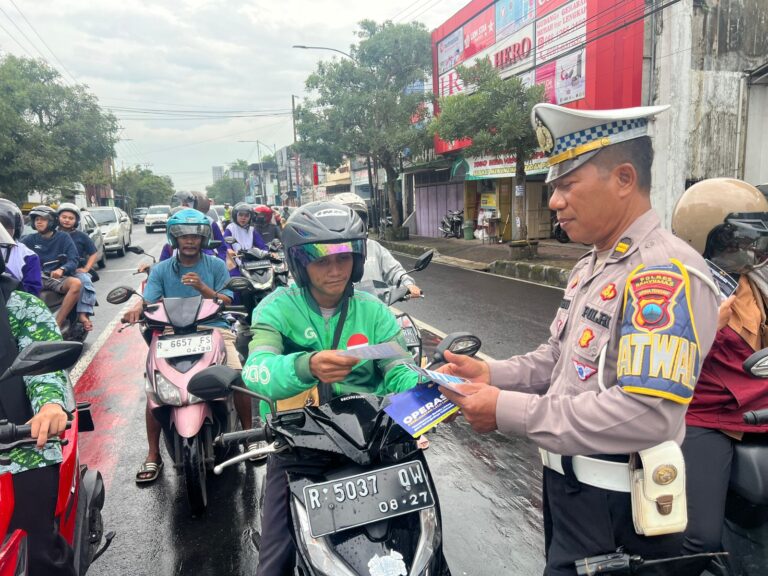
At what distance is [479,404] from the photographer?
141cm

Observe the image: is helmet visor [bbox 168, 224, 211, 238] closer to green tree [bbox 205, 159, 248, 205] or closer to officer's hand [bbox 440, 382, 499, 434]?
officer's hand [bbox 440, 382, 499, 434]

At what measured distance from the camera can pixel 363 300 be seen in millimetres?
2219

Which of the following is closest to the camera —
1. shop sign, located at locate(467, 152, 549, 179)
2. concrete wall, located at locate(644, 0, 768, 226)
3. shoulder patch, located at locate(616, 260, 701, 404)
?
shoulder patch, located at locate(616, 260, 701, 404)

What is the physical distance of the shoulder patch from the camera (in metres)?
1.22

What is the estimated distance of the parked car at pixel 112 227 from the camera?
1694 centimetres

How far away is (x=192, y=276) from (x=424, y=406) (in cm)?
303

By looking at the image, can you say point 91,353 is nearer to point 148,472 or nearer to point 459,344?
point 148,472

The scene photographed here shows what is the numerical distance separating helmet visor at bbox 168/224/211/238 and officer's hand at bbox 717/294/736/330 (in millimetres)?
3486

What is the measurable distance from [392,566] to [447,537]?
156cm

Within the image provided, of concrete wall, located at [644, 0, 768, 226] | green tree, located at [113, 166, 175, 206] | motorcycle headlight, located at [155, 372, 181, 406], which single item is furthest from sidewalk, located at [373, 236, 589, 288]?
green tree, located at [113, 166, 175, 206]

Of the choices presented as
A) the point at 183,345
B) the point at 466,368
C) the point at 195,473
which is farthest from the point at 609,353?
the point at 183,345

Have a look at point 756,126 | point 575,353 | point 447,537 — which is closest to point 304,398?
point 575,353

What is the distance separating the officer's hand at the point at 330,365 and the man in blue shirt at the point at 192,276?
2.28 m

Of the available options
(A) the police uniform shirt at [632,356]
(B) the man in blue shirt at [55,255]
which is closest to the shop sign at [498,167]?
(B) the man in blue shirt at [55,255]
